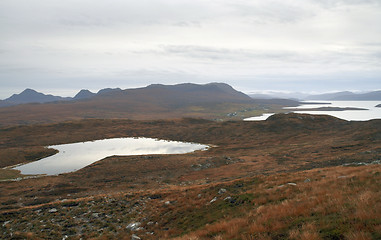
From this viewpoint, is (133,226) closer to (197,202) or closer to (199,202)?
(197,202)

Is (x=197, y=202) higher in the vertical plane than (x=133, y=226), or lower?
higher

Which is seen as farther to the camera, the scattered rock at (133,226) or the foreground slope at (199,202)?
the scattered rock at (133,226)

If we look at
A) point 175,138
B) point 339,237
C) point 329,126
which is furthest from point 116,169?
point 329,126

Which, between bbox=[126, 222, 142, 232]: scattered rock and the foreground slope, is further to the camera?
bbox=[126, 222, 142, 232]: scattered rock

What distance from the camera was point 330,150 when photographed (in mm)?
54031

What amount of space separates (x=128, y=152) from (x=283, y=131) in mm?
66182

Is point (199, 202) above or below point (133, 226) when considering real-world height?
above

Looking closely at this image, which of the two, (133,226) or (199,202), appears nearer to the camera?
(133,226)

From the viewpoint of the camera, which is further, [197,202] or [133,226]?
[197,202]

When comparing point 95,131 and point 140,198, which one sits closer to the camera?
point 140,198

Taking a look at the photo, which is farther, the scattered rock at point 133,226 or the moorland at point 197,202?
the scattered rock at point 133,226

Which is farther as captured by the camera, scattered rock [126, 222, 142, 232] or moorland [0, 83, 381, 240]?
scattered rock [126, 222, 142, 232]

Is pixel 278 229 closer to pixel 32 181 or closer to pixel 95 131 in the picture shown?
pixel 32 181

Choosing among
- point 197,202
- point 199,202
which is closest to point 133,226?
point 197,202
